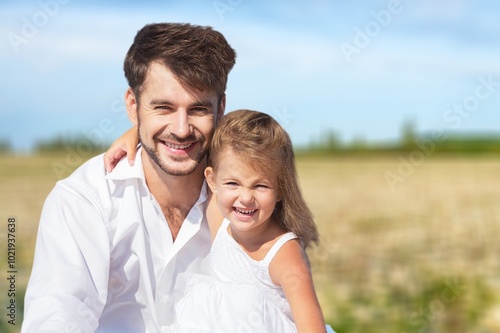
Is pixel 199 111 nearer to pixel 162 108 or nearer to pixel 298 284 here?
pixel 162 108

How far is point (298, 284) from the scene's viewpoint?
120 inches

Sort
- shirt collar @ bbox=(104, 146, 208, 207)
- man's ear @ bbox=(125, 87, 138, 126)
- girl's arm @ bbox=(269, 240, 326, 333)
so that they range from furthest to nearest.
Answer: man's ear @ bbox=(125, 87, 138, 126)
shirt collar @ bbox=(104, 146, 208, 207)
girl's arm @ bbox=(269, 240, 326, 333)

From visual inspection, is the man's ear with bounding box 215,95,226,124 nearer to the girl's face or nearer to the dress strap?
the girl's face

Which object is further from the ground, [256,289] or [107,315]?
[256,289]

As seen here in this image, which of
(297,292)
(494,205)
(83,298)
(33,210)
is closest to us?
(297,292)

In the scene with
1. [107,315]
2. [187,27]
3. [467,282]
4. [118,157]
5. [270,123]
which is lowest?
[467,282]

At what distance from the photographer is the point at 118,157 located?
3578 mm

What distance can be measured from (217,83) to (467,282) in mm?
3545

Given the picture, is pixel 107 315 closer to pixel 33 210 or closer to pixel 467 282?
pixel 467 282

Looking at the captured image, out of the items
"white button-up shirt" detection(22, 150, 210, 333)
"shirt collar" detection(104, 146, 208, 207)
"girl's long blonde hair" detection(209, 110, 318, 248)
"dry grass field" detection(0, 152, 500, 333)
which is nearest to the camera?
"girl's long blonde hair" detection(209, 110, 318, 248)

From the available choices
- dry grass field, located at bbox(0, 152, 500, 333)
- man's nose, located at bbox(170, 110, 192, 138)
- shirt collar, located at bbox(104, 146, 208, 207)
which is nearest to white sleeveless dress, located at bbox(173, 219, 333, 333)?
shirt collar, located at bbox(104, 146, 208, 207)

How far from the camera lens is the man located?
327 centimetres

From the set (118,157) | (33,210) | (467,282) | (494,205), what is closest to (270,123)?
(118,157)

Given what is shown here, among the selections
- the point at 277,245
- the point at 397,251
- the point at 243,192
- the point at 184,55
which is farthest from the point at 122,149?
the point at 397,251
